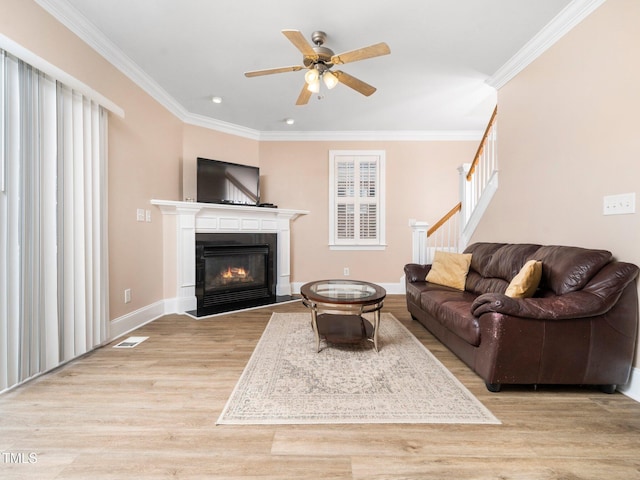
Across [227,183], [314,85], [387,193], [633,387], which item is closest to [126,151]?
[227,183]

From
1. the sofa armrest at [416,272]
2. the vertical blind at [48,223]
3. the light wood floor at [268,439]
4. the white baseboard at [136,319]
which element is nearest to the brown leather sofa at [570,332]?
the light wood floor at [268,439]

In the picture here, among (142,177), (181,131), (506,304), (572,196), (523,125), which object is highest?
(181,131)

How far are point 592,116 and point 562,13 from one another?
88 cm

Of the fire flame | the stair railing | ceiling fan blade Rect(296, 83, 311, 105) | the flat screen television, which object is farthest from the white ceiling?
the fire flame

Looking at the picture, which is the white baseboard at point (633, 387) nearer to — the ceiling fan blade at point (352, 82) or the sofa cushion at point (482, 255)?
the sofa cushion at point (482, 255)

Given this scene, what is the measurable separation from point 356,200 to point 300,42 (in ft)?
9.69

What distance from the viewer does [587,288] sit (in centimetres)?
174

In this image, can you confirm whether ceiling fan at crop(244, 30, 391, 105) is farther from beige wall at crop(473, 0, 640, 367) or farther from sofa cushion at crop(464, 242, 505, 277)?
sofa cushion at crop(464, 242, 505, 277)

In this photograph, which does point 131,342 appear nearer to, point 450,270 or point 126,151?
point 126,151

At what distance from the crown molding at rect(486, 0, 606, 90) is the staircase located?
38 cm

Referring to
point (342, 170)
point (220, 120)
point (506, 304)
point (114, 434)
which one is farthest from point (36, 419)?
point (342, 170)

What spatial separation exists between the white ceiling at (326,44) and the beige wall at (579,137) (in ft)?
0.81

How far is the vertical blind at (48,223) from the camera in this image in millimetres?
1686

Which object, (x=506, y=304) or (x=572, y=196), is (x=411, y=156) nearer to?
(x=572, y=196)
